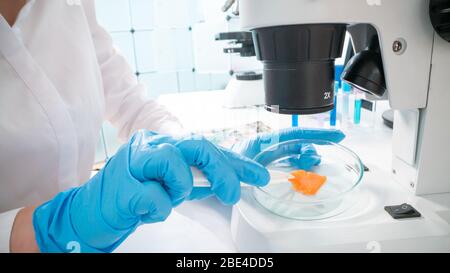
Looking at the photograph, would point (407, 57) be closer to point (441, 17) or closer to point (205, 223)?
point (441, 17)

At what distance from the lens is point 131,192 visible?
17.6 inches

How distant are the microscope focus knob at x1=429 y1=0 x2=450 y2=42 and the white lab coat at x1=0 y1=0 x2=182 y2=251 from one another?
64 cm

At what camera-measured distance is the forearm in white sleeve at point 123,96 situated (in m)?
0.88

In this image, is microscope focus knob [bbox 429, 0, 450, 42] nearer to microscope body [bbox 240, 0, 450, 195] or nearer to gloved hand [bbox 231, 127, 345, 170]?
microscope body [bbox 240, 0, 450, 195]

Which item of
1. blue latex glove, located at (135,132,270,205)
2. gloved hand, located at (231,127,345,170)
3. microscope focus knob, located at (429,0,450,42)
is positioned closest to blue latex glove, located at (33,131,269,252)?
blue latex glove, located at (135,132,270,205)

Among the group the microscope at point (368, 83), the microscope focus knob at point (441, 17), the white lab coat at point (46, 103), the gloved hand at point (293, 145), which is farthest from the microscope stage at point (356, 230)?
the white lab coat at point (46, 103)

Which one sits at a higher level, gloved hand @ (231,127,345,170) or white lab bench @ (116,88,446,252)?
gloved hand @ (231,127,345,170)

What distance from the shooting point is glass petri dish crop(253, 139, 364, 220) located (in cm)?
49

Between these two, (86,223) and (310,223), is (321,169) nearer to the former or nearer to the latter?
(310,223)

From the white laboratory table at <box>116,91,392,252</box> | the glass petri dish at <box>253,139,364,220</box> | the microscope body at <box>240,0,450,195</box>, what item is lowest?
the white laboratory table at <box>116,91,392,252</box>

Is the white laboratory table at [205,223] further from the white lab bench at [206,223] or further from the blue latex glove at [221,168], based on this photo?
the blue latex glove at [221,168]

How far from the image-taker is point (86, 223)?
47 centimetres

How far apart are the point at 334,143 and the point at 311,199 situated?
0.19 metres
